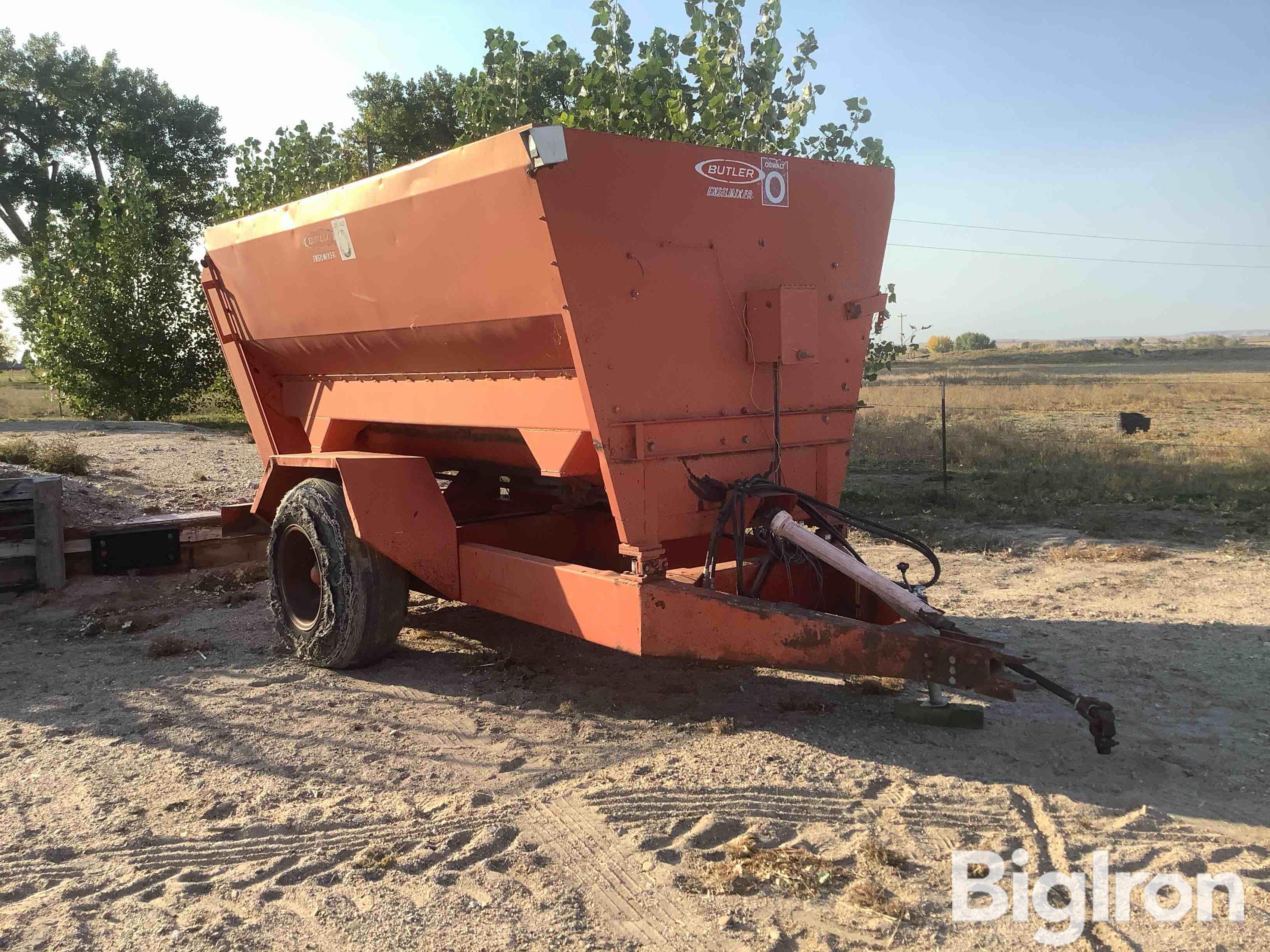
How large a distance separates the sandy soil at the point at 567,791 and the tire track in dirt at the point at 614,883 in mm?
12

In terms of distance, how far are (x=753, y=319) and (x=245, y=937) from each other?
10.3 ft

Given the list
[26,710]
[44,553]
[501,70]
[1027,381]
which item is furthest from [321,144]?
[1027,381]

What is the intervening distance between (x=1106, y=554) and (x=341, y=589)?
6098 millimetres

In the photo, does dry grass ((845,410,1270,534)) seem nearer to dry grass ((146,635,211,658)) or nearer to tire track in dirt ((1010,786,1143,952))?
tire track in dirt ((1010,786,1143,952))

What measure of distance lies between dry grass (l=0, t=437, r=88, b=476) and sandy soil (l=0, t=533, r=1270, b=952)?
4.02 m

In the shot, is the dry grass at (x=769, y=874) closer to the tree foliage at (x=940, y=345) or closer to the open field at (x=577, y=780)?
the open field at (x=577, y=780)

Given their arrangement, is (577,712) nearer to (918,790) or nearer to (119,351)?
(918,790)

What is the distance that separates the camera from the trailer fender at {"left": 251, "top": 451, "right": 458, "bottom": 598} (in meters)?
5.08

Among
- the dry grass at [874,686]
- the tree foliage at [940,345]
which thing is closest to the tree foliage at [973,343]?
the tree foliage at [940,345]

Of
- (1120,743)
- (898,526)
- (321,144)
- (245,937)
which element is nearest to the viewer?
(245,937)

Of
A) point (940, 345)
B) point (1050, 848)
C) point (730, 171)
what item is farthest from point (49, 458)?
point (940, 345)

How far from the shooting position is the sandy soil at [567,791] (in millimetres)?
2949

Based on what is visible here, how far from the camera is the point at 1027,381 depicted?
36594 mm

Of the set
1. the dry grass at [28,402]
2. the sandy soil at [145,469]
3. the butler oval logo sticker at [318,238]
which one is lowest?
the sandy soil at [145,469]
